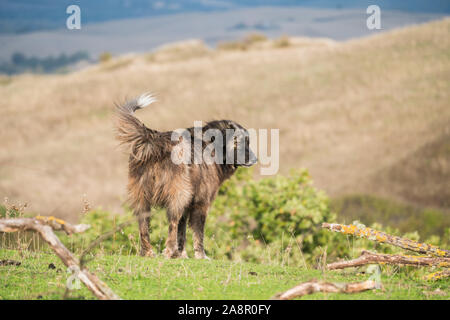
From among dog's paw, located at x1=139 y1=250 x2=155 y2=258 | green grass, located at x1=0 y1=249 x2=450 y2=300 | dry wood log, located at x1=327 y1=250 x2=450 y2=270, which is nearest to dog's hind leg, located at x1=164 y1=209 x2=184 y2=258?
dog's paw, located at x1=139 y1=250 x2=155 y2=258

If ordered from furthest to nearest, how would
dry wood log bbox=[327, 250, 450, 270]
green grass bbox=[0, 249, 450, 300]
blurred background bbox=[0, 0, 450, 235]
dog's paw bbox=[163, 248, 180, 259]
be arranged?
blurred background bbox=[0, 0, 450, 235]
dog's paw bbox=[163, 248, 180, 259]
dry wood log bbox=[327, 250, 450, 270]
green grass bbox=[0, 249, 450, 300]

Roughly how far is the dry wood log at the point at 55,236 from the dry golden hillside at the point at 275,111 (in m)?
29.7

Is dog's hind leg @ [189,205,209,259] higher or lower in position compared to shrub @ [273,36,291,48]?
lower

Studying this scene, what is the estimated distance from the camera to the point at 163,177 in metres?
9.51

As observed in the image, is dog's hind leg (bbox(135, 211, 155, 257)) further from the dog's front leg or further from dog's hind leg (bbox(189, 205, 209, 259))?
dog's hind leg (bbox(189, 205, 209, 259))

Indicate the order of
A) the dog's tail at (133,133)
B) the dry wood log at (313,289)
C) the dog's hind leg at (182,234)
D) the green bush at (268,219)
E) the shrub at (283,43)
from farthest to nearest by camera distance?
the shrub at (283,43), the green bush at (268,219), the dog's hind leg at (182,234), the dog's tail at (133,133), the dry wood log at (313,289)

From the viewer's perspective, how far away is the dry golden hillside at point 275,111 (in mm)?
43469

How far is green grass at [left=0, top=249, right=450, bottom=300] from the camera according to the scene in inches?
260

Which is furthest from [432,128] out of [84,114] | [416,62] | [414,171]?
[84,114]

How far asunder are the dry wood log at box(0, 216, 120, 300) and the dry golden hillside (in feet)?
97.4

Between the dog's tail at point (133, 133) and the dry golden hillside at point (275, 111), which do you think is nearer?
the dog's tail at point (133, 133)

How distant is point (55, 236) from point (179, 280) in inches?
85.0

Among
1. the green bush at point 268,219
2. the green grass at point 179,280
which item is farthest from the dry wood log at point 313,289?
the green bush at point 268,219

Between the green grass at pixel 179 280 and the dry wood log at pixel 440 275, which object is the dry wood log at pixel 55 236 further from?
the dry wood log at pixel 440 275
